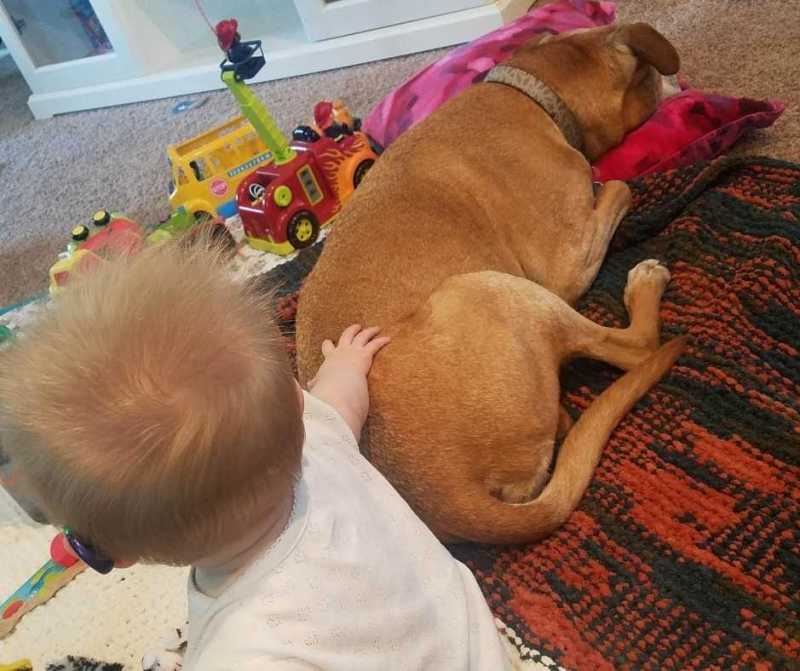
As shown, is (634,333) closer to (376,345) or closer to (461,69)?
(376,345)

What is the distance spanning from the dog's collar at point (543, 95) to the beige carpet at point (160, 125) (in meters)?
0.50

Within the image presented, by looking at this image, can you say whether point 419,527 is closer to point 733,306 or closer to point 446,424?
point 446,424

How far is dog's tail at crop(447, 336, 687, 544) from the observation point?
1270 mm

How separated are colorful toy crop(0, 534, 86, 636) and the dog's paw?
3.96 ft

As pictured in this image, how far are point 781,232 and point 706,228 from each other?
16 centimetres

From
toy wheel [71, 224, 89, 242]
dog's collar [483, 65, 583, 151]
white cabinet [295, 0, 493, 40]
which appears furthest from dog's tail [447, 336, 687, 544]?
white cabinet [295, 0, 493, 40]

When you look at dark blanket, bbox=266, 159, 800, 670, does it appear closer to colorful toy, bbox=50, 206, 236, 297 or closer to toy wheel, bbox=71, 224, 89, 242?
colorful toy, bbox=50, 206, 236, 297

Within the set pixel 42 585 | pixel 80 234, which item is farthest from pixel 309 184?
pixel 42 585

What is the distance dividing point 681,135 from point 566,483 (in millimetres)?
1028

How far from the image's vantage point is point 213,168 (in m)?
2.47

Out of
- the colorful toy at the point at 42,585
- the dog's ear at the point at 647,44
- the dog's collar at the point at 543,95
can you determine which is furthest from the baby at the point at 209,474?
the dog's ear at the point at 647,44

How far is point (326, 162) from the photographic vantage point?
2.29m

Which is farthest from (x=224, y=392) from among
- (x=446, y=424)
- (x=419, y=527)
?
(x=446, y=424)

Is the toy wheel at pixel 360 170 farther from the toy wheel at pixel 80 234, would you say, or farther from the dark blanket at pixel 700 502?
the dark blanket at pixel 700 502
